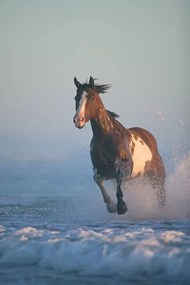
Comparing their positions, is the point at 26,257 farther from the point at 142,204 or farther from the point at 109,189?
the point at 109,189

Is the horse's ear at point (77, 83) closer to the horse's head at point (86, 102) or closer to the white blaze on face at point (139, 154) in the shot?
the horse's head at point (86, 102)

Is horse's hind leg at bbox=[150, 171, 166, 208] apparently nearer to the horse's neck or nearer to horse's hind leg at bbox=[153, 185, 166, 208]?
horse's hind leg at bbox=[153, 185, 166, 208]

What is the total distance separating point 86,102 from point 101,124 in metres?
0.81

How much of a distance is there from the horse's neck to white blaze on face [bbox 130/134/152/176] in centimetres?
109

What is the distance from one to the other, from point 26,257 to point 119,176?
4837mm

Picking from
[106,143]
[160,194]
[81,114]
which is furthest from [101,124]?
[160,194]

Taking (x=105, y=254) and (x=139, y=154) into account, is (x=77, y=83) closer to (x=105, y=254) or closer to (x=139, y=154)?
(x=139, y=154)

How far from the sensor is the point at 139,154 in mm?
12414

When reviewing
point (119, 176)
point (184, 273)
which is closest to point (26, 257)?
point (184, 273)

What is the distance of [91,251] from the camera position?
6.01 metres

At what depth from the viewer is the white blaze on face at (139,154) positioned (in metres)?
12.1

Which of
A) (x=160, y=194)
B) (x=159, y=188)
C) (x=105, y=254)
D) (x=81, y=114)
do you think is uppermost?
(x=81, y=114)

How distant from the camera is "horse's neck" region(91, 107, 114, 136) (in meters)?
11.1

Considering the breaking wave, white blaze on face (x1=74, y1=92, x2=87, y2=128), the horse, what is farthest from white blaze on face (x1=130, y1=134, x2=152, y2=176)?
the breaking wave
